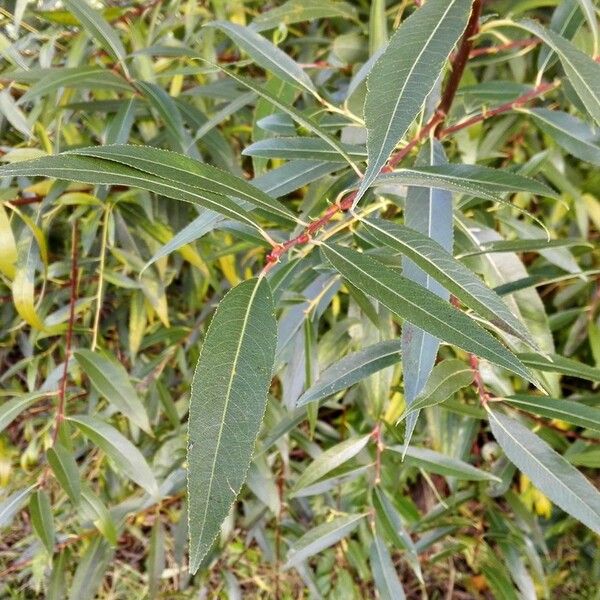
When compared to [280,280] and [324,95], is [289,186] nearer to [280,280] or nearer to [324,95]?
[280,280]

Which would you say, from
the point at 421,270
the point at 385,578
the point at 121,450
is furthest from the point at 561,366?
the point at 121,450

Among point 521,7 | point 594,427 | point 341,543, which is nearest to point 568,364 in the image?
point 594,427

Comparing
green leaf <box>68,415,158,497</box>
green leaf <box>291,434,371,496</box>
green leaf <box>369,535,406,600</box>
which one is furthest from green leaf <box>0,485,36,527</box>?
green leaf <box>369,535,406,600</box>

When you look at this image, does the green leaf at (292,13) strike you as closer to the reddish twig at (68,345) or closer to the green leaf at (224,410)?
the reddish twig at (68,345)

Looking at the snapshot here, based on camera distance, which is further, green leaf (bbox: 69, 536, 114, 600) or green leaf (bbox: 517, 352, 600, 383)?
green leaf (bbox: 69, 536, 114, 600)

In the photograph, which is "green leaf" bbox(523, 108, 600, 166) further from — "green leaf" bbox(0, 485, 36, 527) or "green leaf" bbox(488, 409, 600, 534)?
"green leaf" bbox(0, 485, 36, 527)

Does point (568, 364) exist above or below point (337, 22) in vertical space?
below

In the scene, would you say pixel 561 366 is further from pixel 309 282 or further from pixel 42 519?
pixel 42 519
